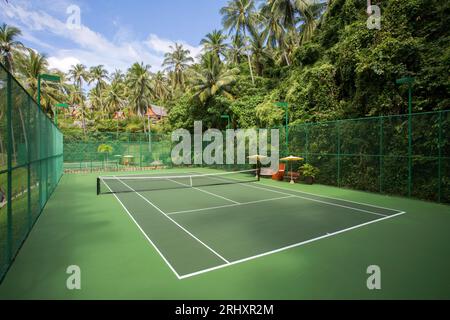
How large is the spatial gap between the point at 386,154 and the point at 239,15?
29667 millimetres

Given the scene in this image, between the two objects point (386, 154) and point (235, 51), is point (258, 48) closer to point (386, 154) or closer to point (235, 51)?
point (235, 51)

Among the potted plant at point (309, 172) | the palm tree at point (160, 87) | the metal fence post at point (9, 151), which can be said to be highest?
the palm tree at point (160, 87)

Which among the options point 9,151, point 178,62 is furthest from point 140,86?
point 9,151

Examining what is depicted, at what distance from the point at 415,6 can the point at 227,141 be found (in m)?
15.3

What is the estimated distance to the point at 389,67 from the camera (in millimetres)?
12945

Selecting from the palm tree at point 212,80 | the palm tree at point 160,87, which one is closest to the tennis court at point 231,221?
the palm tree at point 212,80

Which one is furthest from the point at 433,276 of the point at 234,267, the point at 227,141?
the point at 227,141

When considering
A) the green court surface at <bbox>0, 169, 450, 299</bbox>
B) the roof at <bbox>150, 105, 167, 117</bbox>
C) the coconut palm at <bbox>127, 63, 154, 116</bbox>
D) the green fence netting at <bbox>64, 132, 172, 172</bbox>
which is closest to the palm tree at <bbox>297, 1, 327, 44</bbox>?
the green fence netting at <bbox>64, 132, 172, 172</bbox>

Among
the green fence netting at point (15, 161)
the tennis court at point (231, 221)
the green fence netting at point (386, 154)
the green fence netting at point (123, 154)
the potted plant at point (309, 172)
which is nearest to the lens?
the green fence netting at point (15, 161)

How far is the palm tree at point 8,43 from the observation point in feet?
109

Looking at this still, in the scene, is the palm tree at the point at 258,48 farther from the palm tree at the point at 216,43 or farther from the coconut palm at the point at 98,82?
the coconut palm at the point at 98,82

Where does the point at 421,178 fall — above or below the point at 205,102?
below

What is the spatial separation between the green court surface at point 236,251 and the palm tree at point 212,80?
1939 centimetres
